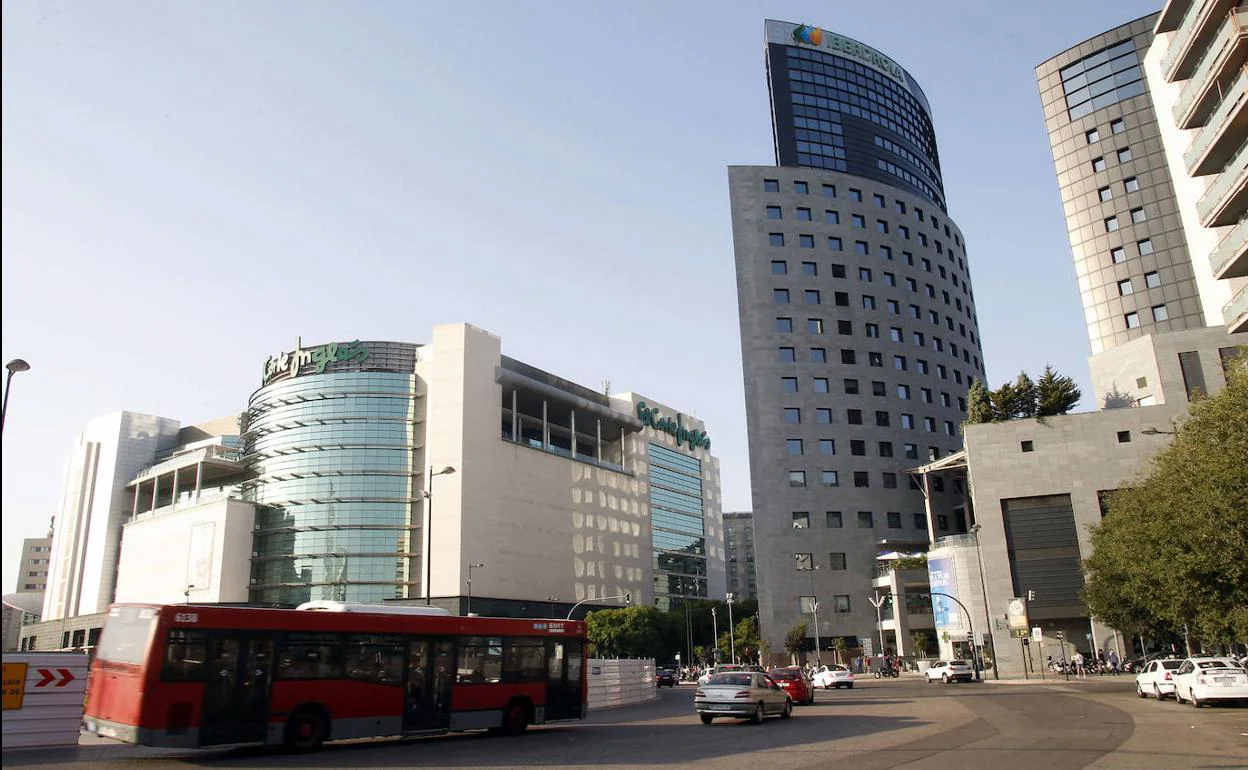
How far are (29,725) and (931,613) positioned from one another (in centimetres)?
7430

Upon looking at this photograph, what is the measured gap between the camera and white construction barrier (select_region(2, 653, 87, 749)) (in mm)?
20188

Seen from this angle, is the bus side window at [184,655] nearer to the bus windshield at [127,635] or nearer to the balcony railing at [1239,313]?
the bus windshield at [127,635]

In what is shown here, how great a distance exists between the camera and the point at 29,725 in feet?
66.8

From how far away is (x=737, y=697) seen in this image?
2505 centimetres

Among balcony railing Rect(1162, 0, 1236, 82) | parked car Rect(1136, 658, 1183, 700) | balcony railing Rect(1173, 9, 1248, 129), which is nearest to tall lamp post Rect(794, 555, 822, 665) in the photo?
parked car Rect(1136, 658, 1183, 700)

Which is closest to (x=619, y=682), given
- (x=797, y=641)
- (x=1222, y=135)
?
(x=1222, y=135)

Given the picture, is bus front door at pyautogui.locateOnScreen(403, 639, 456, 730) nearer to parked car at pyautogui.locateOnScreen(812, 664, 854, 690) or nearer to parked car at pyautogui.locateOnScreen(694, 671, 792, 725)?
parked car at pyautogui.locateOnScreen(694, 671, 792, 725)

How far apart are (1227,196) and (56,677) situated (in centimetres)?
4441

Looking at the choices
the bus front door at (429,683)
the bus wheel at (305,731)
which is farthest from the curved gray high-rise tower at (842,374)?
the bus wheel at (305,731)

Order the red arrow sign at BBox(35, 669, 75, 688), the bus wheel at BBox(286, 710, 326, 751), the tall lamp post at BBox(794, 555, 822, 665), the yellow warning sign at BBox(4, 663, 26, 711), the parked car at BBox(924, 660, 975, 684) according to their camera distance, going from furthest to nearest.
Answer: the tall lamp post at BBox(794, 555, 822, 665)
the parked car at BBox(924, 660, 975, 684)
the red arrow sign at BBox(35, 669, 75, 688)
the yellow warning sign at BBox(4, 663, 26, 711)
the bus wheel at BBox(286, 710, 326, 751)

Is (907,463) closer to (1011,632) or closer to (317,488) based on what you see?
(1011,632)

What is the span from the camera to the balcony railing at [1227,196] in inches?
1421

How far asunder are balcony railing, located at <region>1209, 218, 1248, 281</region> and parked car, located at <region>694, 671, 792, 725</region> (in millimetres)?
27587

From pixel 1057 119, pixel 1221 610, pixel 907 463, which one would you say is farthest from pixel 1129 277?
pixel 1221 610
